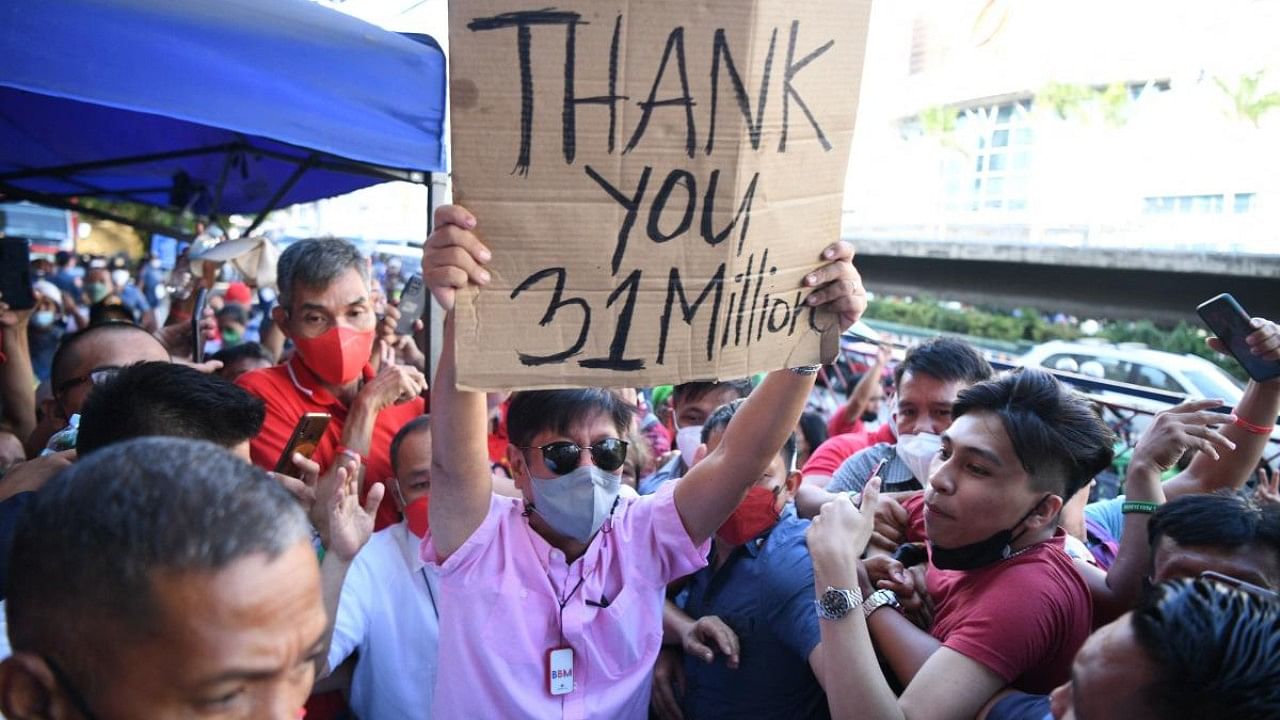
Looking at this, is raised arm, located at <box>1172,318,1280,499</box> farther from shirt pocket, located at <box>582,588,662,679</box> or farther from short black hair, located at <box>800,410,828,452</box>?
short black hair, located at <box>800,410,828,452</box>

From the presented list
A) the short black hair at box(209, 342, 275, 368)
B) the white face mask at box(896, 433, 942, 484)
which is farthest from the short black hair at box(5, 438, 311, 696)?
the short black hair at box(209, 342, 275, 368)

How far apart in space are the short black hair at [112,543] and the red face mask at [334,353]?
1.86 meters

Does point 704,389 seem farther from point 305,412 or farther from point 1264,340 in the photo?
point 1264,340

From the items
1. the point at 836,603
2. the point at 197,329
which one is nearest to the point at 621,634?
the point at 836,603

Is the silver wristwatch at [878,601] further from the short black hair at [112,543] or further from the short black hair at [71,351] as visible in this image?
the short black hair at [71,351]

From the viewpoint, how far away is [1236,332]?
212 centimetres

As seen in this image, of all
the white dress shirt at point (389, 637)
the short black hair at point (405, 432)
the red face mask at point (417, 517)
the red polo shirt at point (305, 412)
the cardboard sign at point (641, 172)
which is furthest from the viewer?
the red polo shirt at point (305, 412)

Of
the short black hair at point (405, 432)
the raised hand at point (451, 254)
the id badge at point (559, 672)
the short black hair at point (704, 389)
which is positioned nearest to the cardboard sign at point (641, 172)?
the raised hand at point (451, 254)

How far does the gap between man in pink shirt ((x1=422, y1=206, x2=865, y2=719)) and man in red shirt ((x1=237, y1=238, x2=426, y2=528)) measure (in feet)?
3.30

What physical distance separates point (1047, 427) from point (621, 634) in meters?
1.02

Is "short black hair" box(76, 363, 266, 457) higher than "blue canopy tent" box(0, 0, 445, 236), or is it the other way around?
"blue canopy tent" box(0, 0, 445, 236)

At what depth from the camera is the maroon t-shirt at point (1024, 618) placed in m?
1.56

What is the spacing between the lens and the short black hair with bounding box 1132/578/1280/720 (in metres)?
0.96

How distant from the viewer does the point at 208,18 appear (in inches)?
95.7
